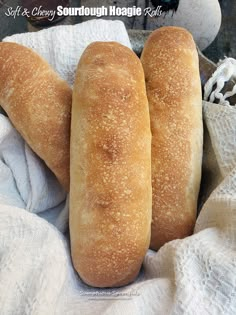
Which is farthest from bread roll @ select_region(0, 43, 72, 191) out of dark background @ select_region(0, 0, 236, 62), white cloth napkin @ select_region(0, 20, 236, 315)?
dark background @ select_region(0, 0, 236, 62)

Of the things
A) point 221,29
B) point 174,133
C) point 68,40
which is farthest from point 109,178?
point 221,29

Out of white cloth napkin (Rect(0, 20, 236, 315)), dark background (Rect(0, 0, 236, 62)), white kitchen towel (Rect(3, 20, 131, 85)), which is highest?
white kitchen towel (Rect(3, 20, 131, 85))

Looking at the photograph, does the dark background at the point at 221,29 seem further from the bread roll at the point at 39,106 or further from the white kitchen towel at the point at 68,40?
the bread roll at the point at 39,106

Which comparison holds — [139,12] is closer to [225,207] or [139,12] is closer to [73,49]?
[73,49]

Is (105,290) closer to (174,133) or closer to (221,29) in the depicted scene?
(174,133)

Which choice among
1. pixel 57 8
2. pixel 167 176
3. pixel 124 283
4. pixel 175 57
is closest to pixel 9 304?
pixel 124 283

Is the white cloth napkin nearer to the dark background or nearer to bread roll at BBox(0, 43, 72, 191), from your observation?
bread roll at BBox(0, 43, 72, 191)
